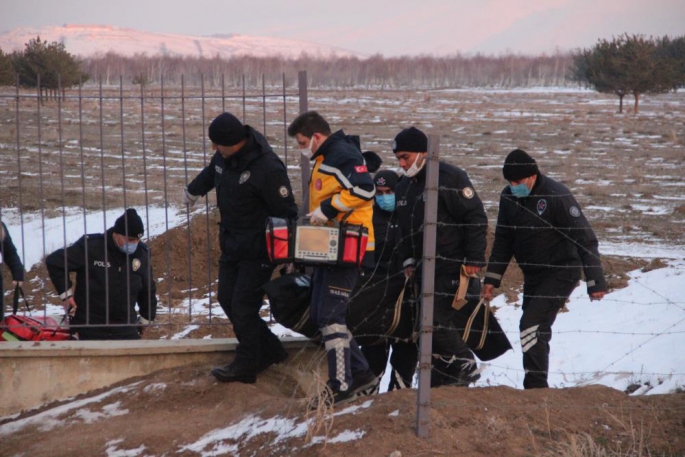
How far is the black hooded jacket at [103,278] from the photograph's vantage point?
695cm

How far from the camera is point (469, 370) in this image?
223 inches

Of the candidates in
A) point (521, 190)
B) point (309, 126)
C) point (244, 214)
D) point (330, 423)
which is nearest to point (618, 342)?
point (521, 190)

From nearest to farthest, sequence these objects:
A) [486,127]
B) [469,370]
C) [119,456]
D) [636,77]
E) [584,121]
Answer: [119,456], [469,370], [486,127], [584,121], [636,77]

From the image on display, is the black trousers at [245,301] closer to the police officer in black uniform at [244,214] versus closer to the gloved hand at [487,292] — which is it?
the police officer in black uniform at [244,214]

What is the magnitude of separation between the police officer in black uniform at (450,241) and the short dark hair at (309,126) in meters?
0.53

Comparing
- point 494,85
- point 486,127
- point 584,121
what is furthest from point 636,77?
point 494,85

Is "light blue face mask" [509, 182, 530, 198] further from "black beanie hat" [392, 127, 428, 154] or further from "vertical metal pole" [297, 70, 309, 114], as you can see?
"vertical metal pole" [297, 70, 309, 114]

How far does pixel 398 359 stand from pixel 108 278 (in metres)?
2.51

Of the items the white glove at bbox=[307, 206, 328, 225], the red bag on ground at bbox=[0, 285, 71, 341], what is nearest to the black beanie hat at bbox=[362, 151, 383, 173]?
the white glove at bbox=[307, 206, 328, 225]

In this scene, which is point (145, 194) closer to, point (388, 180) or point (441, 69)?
point (388, 180)

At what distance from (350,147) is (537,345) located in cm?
182

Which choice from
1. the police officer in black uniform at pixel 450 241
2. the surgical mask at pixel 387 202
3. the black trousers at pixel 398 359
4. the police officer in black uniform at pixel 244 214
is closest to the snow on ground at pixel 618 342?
the black trousers at pixel 398 359

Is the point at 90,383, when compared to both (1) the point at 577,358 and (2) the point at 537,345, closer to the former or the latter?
(2) the point at 537,345

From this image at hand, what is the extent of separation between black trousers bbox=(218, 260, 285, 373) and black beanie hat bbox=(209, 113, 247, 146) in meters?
0.83
